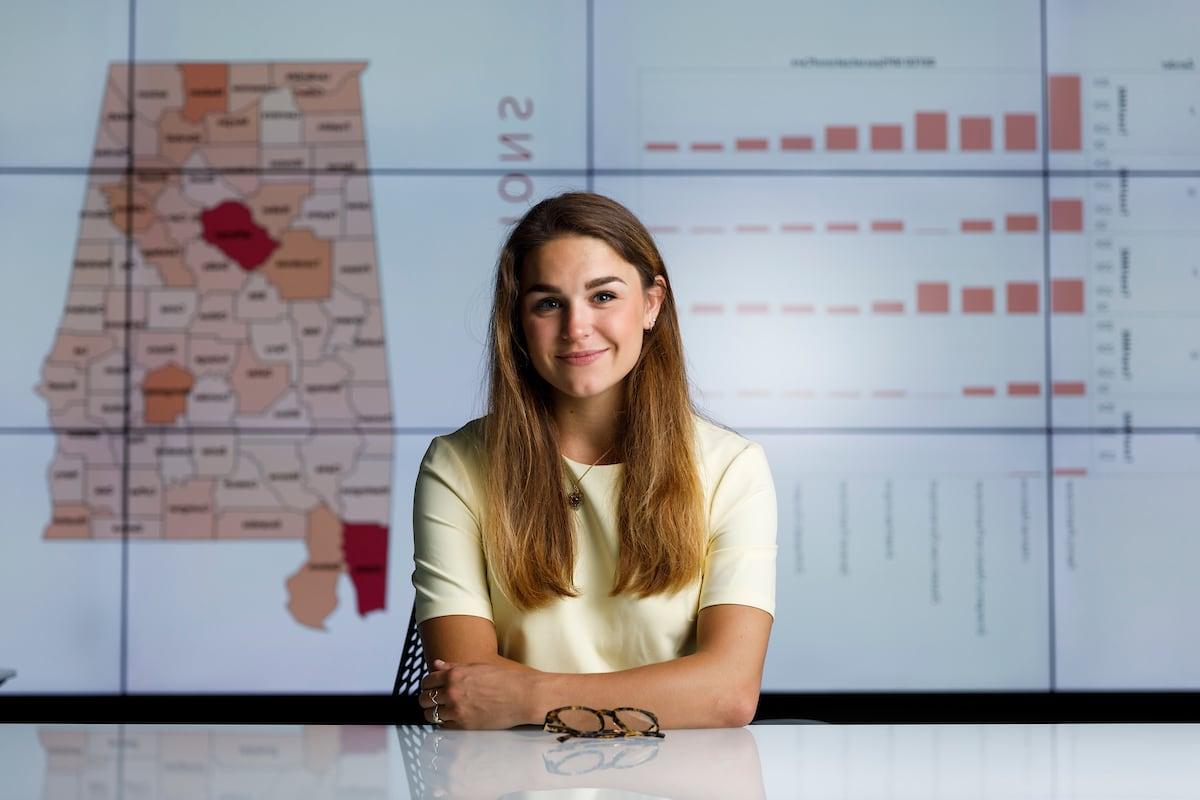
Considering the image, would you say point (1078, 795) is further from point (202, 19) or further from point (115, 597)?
point (202, 19)

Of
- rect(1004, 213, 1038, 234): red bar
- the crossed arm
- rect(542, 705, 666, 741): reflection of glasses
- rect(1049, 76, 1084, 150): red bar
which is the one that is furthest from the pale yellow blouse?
rect(1049, 76, 1084, 150): red bar

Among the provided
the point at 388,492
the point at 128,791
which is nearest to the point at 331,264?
the point at 388,492

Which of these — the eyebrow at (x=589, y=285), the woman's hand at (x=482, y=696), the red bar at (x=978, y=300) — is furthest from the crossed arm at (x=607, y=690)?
the red bar at (x=978, y=300)

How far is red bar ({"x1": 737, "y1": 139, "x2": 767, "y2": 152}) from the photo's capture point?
3.21m

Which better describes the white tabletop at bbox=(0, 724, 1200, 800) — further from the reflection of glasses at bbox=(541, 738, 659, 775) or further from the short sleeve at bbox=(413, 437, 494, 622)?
the short sleeve at bbox=(413, 437, 494, 622)

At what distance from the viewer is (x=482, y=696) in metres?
1.34

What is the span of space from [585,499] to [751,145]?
1839 mm

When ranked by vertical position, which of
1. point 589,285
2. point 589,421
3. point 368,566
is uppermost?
point 589,285

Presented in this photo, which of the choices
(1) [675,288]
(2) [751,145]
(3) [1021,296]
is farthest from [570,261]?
(3) [1021,296]

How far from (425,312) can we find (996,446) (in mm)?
1597

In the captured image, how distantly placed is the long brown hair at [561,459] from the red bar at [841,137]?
5.50 ft

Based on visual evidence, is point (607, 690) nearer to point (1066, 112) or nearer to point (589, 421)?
point (589, 421)

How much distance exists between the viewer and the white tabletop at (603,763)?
3.31ft

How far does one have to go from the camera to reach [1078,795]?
3.26 ft
